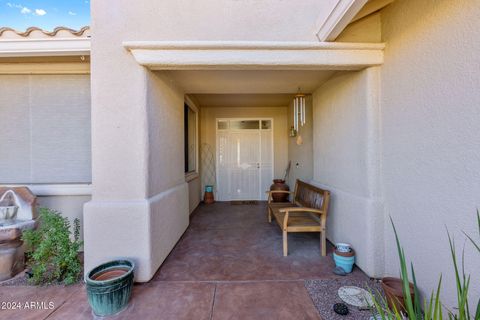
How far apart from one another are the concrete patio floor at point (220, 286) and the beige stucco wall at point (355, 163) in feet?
1.16

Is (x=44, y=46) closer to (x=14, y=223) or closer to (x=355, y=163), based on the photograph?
(x=14, y=223)

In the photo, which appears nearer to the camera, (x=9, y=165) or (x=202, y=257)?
(x=202, y=257)

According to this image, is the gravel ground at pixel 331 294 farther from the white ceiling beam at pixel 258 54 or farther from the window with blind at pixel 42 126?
the window with blind at pixel 42 126

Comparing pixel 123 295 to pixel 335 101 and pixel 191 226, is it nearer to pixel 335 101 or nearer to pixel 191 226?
pixel 191 226

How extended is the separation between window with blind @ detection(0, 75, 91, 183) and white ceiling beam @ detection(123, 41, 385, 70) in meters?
1.63

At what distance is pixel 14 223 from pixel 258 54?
343cm

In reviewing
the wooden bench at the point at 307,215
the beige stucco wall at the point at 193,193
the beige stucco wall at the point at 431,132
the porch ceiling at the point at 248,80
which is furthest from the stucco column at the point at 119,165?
the beige stucco wall at the point at 431,132

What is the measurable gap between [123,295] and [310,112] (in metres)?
4.01

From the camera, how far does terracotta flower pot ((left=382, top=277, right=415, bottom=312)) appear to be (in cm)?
180

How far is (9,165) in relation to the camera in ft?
10.6

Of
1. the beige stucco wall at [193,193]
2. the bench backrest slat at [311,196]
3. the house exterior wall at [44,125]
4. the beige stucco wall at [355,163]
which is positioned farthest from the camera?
the beige stucco wall at [193,193]

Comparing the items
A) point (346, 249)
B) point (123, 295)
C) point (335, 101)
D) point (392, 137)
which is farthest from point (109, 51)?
point (346, 249)

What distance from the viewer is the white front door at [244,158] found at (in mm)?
6379

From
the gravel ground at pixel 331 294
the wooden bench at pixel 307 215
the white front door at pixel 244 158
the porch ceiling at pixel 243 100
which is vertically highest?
the porch ceiling at pixel 243 100
